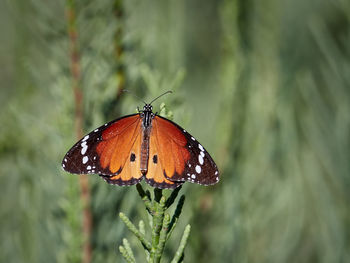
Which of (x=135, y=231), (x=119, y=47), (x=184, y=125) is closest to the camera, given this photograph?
(x=135, y=231)

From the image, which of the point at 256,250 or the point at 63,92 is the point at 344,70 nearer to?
the point at 256,250

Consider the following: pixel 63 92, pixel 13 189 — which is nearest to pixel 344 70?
pixel 63 92

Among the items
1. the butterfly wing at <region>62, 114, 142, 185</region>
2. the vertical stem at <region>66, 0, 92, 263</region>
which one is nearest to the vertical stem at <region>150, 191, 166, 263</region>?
the butterfly wing at <region>62, 114, 142, 185</region>

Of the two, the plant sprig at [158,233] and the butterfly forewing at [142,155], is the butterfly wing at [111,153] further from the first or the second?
the plant sprig at [158,233]

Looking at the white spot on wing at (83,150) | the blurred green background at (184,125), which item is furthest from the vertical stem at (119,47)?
the white spot on wing at (83,150)

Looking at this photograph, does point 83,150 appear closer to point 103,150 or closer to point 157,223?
point 103,150

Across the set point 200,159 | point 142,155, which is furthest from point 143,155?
point 200,159
